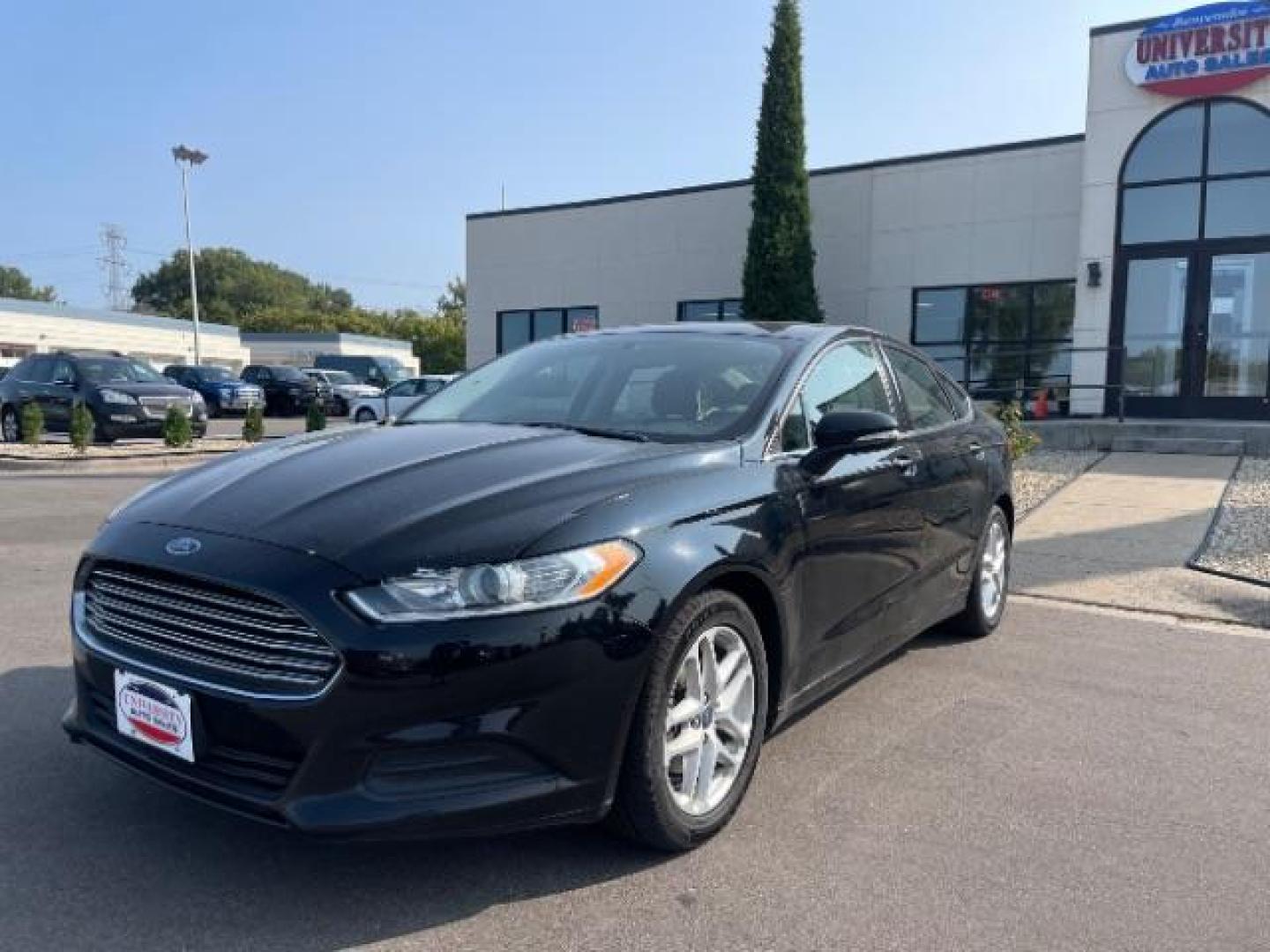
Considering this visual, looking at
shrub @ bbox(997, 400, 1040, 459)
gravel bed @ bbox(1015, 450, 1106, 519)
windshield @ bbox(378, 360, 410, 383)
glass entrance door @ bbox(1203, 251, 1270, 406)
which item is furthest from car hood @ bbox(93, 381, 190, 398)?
windshield @ bbox(378, 360, 410, 383)

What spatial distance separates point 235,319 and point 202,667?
106 meters

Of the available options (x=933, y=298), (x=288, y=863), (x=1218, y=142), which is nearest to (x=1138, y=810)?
(x=288, y=863)

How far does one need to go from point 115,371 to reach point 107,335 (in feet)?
147

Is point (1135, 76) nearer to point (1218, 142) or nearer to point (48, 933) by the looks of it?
point (1218, 142)

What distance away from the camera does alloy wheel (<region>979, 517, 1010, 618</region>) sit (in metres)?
5.48

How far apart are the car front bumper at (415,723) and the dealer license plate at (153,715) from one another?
0.10 feet

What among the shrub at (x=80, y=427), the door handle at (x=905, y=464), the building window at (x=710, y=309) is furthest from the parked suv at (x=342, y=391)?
the door handle at (x=905, y=464)

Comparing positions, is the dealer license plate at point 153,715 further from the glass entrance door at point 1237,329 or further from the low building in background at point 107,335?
the low building in background at point 107,335

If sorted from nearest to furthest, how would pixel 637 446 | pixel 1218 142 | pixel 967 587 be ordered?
pixel 637 446
pixel 967 587
pixel 1218 142

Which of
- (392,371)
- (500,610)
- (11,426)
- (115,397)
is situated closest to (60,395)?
(115,397)

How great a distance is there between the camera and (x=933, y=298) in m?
18.7

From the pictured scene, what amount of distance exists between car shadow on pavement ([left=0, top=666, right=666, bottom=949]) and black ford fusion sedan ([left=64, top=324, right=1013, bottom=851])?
29cm

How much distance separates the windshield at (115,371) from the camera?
16.6m

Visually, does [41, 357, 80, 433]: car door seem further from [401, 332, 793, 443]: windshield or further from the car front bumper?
the car front bumper
